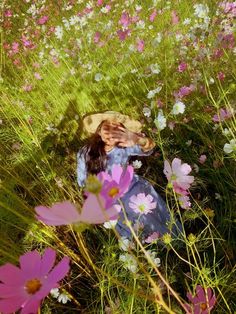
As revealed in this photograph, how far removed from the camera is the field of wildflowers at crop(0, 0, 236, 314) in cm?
76

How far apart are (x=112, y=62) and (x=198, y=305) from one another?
1986 millimetres

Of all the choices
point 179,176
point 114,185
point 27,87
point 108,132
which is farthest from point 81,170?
point 114,185

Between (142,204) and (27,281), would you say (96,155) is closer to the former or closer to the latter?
(142,204)

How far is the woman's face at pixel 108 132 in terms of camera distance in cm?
162

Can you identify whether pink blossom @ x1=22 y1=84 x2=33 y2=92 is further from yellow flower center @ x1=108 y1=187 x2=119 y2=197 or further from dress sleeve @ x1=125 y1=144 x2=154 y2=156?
yellow flower center @ x1=108 y1=187 x2=119 y2=197

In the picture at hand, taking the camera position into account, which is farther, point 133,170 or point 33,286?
point 133,170

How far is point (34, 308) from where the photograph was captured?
35 centimetres

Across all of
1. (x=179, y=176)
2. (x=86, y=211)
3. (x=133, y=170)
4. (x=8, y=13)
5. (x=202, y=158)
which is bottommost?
(x=202, y=158)

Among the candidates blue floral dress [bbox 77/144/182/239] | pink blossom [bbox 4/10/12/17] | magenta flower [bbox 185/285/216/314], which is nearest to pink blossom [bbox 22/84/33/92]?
blue floral dress [bbox 77/144/182/239]

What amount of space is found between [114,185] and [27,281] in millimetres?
133

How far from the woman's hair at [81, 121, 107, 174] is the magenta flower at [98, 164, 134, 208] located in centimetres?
126

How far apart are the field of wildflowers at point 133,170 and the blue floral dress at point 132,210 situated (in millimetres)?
53

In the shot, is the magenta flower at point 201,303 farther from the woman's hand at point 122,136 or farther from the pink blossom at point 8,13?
the pink blossom at point 8,13

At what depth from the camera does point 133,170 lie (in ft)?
2.06
